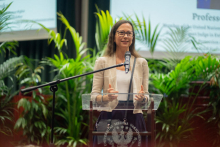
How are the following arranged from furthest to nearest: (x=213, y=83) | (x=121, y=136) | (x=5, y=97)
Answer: (x=5, y=97)
(x=213, y=83)
(x=121, y=136)

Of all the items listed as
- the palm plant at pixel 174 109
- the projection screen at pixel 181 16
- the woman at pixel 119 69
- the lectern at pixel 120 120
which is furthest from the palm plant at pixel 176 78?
the lectern at pixel 120 120

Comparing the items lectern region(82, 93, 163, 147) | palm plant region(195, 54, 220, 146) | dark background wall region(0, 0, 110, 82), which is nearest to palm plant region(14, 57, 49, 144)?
dark background wall region(0, 0, 110, 82)

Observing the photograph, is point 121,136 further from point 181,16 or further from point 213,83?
point 181,16

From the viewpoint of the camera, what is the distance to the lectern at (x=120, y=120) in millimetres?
1491

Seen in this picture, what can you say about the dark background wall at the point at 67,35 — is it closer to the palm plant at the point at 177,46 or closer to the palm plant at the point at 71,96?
the palm plant at the point at 71,96

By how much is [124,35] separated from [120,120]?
77 centimetres

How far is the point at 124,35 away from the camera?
2.00 meters

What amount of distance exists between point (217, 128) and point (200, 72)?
90 cm

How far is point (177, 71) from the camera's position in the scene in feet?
11.6

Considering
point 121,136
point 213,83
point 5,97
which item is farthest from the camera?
point 5,97

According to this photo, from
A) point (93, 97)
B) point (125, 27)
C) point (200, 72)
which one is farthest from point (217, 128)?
point (93, 97)

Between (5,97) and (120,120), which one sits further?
(5,97)

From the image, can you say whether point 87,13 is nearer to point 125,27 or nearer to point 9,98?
point 9,98

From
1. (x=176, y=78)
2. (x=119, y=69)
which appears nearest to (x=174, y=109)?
(x=176, y=78)
